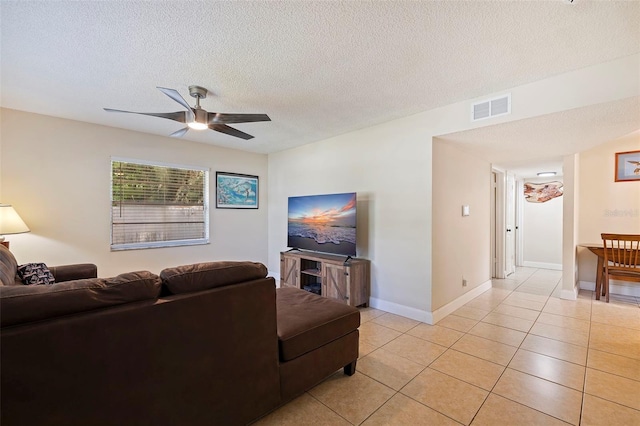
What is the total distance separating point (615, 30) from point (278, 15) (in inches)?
84.7

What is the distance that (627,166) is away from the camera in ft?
13.3

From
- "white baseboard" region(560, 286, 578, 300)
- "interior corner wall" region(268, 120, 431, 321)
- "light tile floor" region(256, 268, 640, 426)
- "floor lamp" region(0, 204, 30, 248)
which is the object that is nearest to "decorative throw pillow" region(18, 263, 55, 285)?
"floor lamp" region(0, 204, 30, 248)

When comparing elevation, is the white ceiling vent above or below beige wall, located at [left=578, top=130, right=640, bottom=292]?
above

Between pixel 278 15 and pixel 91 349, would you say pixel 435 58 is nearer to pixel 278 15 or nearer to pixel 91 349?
pixel 278 15

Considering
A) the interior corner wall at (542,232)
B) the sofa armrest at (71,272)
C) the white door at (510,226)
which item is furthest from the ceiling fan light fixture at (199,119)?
the interior corner wall at (542,232)

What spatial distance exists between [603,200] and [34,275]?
695cm

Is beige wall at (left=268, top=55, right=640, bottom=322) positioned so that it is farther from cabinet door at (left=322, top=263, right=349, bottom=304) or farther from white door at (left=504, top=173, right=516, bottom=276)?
white door at (left=504, top=173, right=516, bottom=276)

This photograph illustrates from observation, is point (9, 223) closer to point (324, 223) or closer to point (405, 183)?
point (324, 223)

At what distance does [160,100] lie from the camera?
287 cm

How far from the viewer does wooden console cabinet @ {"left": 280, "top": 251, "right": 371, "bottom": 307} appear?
3453mm

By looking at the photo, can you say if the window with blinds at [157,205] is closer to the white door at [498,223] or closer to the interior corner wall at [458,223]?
the interior corner wall at [458,223]

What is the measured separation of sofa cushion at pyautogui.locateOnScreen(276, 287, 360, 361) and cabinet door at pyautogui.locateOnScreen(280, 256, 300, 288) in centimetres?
176

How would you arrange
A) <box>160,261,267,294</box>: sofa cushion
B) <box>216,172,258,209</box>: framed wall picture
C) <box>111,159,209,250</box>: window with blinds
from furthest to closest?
<box>216,172,258,209</box>: framed wall picture, <box>111,159,209,250</box>: window with blinds, <box>160,261,267,294</box>: sofa cushion

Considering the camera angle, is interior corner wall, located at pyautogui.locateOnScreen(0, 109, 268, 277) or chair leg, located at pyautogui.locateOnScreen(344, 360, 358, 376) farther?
interior corner wall, located at pyautogui.locateOnScreen(0, 109, 268, 277)
